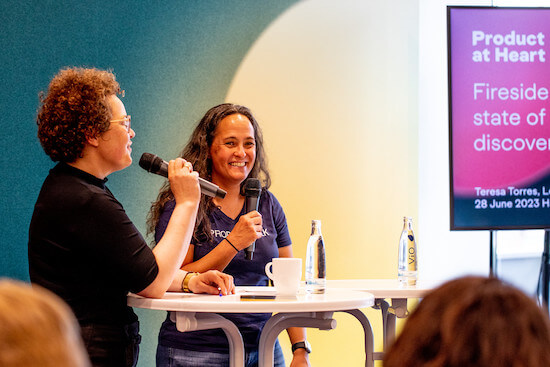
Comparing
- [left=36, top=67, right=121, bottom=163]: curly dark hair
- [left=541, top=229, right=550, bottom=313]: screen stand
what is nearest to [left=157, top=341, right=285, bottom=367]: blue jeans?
[left=36, top=67, right=121, bottom=163]: curly dark hair

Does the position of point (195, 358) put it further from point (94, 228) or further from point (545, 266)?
point (545, 266)

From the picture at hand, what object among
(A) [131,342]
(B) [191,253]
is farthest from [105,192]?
Result: (B) [191,253]

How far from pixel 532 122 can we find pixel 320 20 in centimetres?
136

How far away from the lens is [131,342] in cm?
190

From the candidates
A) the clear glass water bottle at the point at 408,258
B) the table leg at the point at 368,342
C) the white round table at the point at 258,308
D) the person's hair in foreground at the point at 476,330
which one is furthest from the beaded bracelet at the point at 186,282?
the person's hair in foreground at the point at 476,330

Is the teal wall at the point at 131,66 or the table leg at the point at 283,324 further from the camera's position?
the teal wall at the point at 131,66

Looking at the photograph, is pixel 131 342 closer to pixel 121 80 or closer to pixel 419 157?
pixel 121 80

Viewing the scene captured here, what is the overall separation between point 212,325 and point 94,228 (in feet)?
1.54

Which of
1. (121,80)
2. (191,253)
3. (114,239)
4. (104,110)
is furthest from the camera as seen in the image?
(121,80)

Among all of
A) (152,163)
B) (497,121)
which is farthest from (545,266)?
(152,163)

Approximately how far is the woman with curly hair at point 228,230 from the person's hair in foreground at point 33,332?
171cm

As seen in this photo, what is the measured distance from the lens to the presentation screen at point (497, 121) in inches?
148

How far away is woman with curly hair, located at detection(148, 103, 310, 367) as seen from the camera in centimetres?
228

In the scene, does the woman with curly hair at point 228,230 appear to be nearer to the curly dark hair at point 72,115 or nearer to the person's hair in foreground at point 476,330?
the curly dark hair at point 72,115
